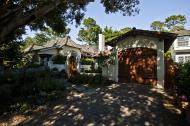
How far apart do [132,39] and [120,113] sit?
1018 centimetres

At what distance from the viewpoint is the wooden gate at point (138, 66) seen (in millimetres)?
18516

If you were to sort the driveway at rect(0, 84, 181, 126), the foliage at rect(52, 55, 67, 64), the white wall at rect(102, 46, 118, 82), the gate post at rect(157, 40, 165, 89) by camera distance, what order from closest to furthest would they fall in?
the driveway at rect(0, 84, 181, 126) < the gate post at rect(157, 40, 165, 89) < the white wall at rect(102, 46, 118, 82) < the foliage at rect(52, 55, 67, 64)

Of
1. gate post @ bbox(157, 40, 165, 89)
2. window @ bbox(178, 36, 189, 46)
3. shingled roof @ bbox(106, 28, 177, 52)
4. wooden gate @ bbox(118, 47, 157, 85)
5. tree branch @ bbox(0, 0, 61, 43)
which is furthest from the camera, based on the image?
window @ bbox(178, 36, 189, 46)

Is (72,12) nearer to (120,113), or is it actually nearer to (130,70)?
(130,70)

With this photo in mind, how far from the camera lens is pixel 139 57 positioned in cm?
1920

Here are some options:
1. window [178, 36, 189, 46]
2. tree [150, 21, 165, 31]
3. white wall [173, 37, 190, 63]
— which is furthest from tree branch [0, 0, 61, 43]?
tree [150, 21, 165, 31]

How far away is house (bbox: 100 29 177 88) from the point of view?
59.4 feet

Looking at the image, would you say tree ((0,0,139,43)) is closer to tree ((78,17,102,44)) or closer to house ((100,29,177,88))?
house ((100,29,177,88))

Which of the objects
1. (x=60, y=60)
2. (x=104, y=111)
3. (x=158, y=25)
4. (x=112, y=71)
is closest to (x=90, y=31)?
(x=158, y=25)

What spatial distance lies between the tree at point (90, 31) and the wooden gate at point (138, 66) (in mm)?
47764

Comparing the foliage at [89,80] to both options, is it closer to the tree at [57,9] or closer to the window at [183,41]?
the tree at [57,9]

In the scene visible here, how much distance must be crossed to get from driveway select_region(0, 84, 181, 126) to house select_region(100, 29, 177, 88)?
4.39 meters

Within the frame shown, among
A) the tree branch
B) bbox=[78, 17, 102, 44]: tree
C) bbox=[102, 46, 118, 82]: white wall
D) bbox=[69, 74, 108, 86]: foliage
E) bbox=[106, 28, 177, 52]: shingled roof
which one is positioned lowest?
bbox=[69, 74, 108, 86]: foliage

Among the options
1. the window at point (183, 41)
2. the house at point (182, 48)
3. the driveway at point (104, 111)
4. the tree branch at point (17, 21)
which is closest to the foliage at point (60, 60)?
the driveway at point (104, 111)
